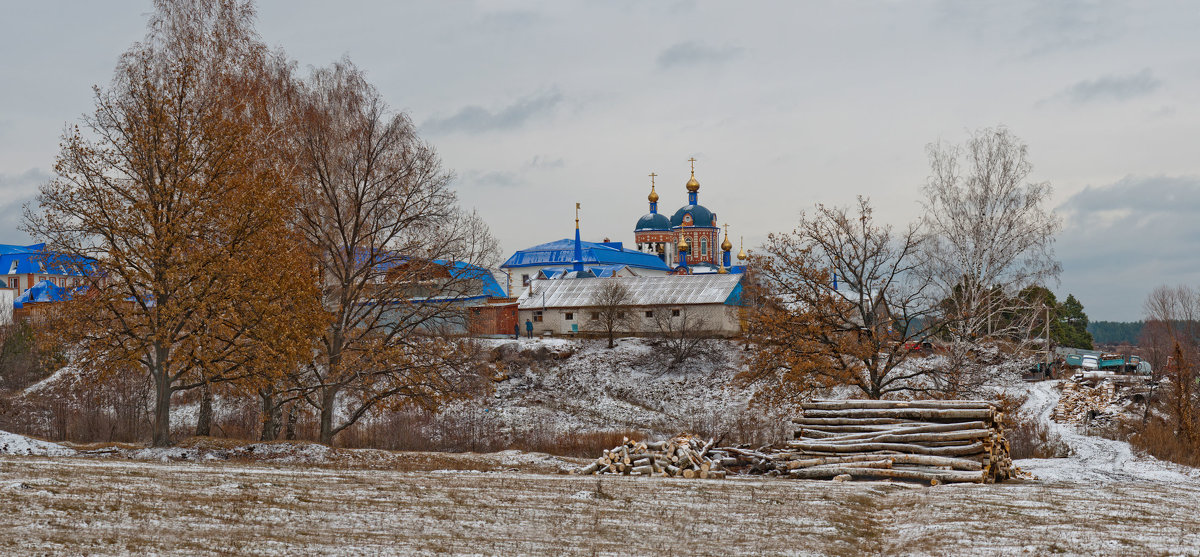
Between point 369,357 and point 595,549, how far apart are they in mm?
15922

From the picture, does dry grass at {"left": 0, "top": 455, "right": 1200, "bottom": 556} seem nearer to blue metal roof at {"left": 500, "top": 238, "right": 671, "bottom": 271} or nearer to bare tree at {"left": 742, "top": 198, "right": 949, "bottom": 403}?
bare tree at {"left": 742, "top": 198, "right": 949, "bottom": 403}

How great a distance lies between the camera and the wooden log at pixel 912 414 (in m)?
19.3

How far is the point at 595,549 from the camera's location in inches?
393

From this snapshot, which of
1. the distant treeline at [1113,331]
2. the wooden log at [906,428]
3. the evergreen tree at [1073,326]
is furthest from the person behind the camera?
the distant treeline at [1113,331]

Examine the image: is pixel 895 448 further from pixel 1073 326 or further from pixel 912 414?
pixel 1073 326

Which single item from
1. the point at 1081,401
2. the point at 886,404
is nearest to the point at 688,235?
the point at 1081,401

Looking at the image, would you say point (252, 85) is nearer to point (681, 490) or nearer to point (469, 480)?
point (469, 480)

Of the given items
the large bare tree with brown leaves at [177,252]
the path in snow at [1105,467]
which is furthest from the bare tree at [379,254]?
the path in snow at [1105,467]

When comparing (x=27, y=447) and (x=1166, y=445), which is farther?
(x=1166, y=445)

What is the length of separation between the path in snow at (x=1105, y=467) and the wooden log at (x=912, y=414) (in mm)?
1759

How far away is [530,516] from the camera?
39.2 feet

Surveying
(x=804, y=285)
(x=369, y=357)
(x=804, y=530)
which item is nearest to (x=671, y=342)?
(x=804, y=285)

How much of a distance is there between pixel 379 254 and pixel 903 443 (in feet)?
45.9

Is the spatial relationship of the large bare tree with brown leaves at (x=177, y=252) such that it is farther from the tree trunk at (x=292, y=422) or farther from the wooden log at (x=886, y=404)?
the wooden log at (x=886, y=404)
